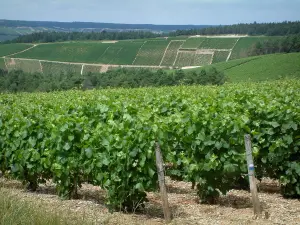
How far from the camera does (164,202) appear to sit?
6.74 meters

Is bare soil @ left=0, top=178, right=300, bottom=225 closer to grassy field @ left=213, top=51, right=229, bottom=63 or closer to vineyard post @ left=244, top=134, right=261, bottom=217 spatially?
vineyard post @ left=244, top=134, right=261, bottom=217

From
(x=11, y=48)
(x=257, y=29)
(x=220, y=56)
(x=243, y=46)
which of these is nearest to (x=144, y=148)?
(x=220, y=56)

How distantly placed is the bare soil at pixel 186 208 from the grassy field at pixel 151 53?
290ft

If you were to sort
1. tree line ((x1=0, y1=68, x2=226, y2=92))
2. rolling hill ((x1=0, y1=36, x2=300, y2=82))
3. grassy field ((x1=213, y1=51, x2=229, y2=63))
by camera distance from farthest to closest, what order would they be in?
rolling hill ((x1=0, y1=36, x2=300, y2=82)) < grassy field ((x1=213, y1=51, x2=229, y2=63)) < tree line ((x1=0, y1=68, x2=226, y2=92))

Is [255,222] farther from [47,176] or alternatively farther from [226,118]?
[47,176]

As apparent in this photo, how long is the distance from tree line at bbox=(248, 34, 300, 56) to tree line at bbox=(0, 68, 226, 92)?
22375 mm

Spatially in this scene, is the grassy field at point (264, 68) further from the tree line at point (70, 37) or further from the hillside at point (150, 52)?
the tree line at point (70, 37)

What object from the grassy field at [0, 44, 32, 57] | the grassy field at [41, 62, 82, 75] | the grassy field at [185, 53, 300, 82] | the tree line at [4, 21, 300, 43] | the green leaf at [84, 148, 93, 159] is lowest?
the grassy field at [185, 53, 300, 82]

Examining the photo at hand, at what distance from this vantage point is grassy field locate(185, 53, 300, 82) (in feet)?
186

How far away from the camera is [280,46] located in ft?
256

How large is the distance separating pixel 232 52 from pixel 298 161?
3472 inches

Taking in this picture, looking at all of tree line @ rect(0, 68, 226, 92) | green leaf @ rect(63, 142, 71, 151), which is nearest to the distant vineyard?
tree line @ rect(0, 68, 226, 92)

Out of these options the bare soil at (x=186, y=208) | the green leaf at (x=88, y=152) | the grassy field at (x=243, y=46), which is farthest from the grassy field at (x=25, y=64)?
the green leaf at (x=88, y=152)

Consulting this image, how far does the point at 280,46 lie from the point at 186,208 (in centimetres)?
7417
